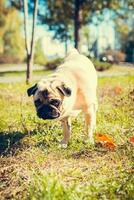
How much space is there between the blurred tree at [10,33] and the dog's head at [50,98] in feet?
140

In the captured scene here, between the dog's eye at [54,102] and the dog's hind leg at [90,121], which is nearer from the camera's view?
the dog's eye at [54,102]

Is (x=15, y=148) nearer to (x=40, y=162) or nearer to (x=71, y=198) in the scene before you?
(x=40, y=162)

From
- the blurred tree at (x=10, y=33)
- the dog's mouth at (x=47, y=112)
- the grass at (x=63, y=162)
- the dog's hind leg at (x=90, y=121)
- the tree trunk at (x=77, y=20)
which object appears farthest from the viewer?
the blurred tree at (x=10, y=33)

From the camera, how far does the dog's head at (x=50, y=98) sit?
241 inches

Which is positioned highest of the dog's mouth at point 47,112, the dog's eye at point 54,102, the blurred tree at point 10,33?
the dog's eye at point 54,102

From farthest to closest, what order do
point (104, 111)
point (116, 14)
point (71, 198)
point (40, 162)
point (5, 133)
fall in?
point (116, 14) < point (104, 111) < point (5, 133) < point (40, 162) < point (71, 198)

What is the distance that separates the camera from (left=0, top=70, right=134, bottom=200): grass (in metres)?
4.55

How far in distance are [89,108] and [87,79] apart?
437 millimetres

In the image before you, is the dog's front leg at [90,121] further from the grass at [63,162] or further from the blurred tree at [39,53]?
the blurred tree at [39,53]

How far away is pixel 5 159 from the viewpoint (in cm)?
619

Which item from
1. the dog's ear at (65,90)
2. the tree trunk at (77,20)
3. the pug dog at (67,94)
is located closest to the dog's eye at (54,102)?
the pug dog at (67,94)

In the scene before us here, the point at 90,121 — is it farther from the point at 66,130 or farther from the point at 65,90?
the point at 65,90

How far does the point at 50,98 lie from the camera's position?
6113mm

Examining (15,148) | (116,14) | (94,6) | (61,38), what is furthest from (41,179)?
(61,38)
